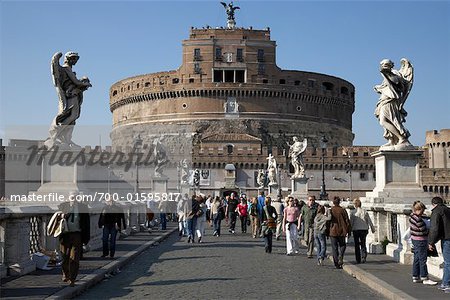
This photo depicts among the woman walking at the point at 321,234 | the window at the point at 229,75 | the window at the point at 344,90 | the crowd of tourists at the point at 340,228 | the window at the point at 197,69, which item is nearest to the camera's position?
the crowd of tourists at the point at 340,228

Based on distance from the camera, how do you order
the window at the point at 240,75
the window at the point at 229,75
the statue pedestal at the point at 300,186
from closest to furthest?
the statue pedestal at the point at 300,186 → the window at the point at 240,75 → the window at the point at 229,75

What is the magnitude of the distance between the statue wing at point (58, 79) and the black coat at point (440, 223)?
597 centimetres

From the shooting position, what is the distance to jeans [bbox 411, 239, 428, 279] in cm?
696

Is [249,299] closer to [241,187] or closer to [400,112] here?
[400,112]

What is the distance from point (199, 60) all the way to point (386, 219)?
190 feet

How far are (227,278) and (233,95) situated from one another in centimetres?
5739

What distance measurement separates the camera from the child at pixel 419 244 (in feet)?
22.9

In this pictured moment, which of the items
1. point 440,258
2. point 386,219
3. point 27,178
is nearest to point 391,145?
point 386,219

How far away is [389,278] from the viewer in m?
7.44

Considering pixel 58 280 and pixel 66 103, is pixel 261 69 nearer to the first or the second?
pixel 66 103

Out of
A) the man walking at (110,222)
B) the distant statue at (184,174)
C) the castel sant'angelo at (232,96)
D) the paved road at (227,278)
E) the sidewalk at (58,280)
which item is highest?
the castel sant'angelo at (232,96)

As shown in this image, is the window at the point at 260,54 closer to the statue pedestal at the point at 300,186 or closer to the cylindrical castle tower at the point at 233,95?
the cylindrical castle tower at the point at 233,95

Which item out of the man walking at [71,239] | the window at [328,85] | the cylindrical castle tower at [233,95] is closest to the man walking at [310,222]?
the man walking at [71,239]

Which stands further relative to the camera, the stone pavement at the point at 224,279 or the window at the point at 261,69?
the window at the point at 261,69
